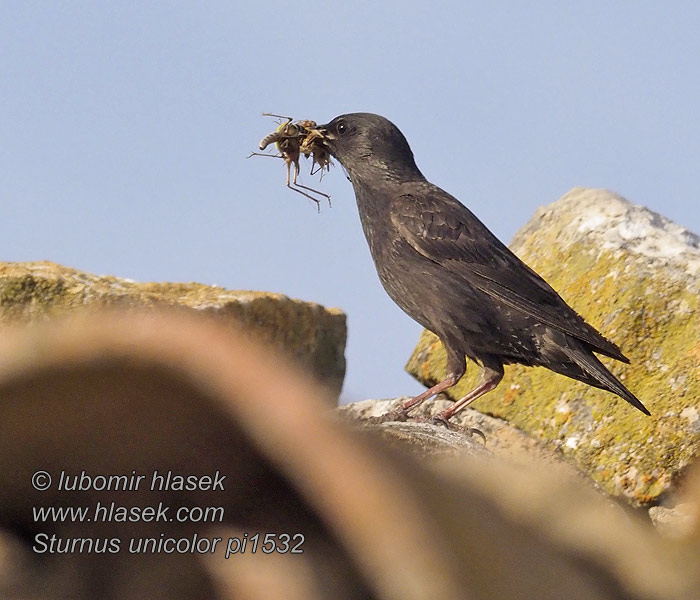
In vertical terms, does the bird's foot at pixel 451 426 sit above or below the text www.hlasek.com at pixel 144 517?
above

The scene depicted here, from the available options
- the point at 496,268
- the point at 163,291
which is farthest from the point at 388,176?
the point at 163,291

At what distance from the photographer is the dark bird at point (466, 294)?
208 inches

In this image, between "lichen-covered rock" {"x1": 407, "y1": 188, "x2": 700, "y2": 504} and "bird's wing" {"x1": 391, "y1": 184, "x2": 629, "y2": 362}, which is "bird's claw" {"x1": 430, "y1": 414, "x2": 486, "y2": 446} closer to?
"lichen-covered rock" {"x1": 407, "y1": 188, "x2": 700, "y2": 504}

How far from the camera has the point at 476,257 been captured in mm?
5691

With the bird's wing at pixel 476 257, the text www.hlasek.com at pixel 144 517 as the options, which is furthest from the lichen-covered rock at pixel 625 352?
the text www.hlasek.com at pixel 144 517

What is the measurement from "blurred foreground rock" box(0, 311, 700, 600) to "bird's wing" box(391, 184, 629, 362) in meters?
4.19

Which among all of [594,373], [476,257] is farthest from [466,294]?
[594,373]

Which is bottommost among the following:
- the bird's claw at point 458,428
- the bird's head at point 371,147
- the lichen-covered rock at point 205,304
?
the bird's claw at point 458,428

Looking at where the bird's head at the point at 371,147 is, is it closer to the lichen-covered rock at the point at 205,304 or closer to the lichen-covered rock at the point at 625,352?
the lichen-covered rock at the point at 205,304

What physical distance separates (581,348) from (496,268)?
28.4 inches

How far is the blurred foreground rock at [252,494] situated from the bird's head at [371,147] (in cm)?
496

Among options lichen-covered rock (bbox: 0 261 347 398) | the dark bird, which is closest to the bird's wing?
the dark bird

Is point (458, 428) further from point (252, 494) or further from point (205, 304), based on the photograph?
point (252, 494)

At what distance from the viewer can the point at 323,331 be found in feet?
19.4
